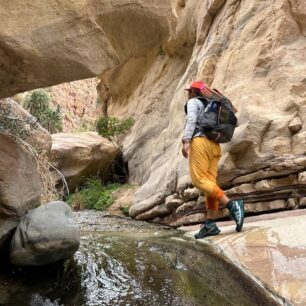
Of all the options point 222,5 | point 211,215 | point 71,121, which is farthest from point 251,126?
point 71,121

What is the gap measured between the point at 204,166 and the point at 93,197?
6.44 m

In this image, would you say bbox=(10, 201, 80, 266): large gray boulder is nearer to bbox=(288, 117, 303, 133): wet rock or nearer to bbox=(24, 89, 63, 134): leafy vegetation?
bbox=(288, 117, 303, 133): wet rock

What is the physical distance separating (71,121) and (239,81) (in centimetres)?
3124

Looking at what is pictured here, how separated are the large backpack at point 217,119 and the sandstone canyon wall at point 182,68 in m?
0.97

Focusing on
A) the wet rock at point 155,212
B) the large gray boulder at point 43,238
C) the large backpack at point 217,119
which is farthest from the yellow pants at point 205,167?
the wet rock at point 155,212

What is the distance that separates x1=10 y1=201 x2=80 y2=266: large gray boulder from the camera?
12.0 feet

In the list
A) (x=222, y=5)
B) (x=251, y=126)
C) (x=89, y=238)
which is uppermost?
(x=222, y=5)

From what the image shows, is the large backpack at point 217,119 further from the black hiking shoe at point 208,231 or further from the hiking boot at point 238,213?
the black hiking shoe at point 208,231

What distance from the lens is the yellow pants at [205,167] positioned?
5141 millimetres

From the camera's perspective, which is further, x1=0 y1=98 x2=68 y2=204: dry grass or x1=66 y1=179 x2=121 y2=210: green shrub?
x1=66 y1=179 x2=121 y2=210: green shrub

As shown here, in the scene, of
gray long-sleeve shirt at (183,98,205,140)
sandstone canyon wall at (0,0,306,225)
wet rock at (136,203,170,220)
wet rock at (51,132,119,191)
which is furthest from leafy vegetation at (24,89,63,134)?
Answer: gray long-sleeve shirt at (183,98,205,140)

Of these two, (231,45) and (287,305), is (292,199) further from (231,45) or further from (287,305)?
(231,45)

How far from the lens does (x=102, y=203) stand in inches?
420

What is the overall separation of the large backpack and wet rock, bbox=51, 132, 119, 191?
722 centimetres
